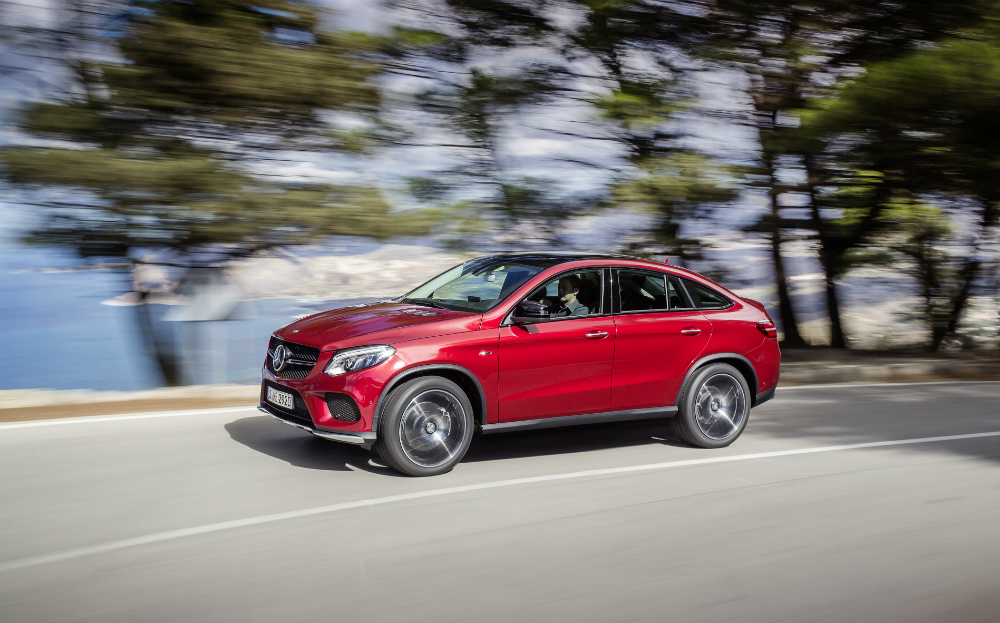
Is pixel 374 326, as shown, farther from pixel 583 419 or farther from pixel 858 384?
pixel 858 384

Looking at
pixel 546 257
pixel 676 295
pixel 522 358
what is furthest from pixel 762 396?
pixel 522 358

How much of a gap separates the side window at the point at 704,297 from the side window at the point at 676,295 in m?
0.08

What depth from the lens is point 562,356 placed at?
21.6ft

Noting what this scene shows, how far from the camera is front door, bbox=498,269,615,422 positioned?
6402mm

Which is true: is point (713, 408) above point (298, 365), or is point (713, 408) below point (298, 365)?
below

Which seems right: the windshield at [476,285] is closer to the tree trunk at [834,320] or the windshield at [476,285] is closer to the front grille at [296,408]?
the front grille at [296,408]

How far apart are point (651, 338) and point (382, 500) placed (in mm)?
2690

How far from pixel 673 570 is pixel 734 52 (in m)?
10.4

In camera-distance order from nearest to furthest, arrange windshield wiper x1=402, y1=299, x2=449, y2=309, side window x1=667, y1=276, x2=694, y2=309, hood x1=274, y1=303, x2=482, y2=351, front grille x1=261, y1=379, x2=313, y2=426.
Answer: hood x1=274, y1=303, x2=482, y2=351
front grille x1=261, y1=379, x2=313, y2=426
windshield wiper x1=402, y1=299, x2=449, y2=309
side window x1=667, y1=276, x2=694, y2=309

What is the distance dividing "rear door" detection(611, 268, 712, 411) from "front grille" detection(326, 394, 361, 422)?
212cm

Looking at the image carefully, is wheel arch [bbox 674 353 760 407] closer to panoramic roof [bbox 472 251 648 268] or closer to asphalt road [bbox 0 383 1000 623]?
asphalt road [bbox 0 383 1000 623]

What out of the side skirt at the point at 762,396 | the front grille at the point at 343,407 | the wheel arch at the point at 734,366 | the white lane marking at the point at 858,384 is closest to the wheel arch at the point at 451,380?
the front grille at the point at 343,407

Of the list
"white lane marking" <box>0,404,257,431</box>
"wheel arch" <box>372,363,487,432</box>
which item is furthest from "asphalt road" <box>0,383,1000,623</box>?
"wheel arch" <box>372,363,487,432</box>

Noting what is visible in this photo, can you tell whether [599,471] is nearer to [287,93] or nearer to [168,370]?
[287,93]
